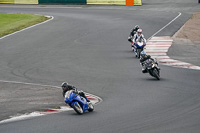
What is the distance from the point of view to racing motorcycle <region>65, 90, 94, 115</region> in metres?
15.8

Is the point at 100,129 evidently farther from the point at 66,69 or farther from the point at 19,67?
the point at 19,67

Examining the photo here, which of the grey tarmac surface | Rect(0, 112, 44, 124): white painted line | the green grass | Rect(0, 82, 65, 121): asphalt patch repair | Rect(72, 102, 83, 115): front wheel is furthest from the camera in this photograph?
the green grass

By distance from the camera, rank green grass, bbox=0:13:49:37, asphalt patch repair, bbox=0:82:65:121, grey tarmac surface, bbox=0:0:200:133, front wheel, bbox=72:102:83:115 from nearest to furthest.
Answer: grey tarmac surface, bbox=0:0:200:133
front wheel, bbox=72:102:83:115
asphalt patch repair, bbox=0:82:65:121
green grass, bbox=0:13:49:37

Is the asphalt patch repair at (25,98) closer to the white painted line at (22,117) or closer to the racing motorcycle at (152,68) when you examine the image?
the white painted line at (22,117)

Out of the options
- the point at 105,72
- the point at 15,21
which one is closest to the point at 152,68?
the point at 105,72

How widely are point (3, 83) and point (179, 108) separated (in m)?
Answer: 10.6

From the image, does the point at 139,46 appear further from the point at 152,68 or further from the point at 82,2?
the point at 82,2

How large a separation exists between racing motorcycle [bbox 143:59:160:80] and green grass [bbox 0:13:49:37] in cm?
2221

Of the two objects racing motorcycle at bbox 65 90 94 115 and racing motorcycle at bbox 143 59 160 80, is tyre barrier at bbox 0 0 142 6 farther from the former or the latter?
racing motorcycle at bbox 65 90 94 115

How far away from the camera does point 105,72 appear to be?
24953mm

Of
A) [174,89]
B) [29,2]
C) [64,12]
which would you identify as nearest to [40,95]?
[174,89]

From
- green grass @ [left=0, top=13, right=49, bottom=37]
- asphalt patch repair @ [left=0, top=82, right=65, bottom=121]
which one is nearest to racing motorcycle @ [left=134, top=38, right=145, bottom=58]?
asphalt patch repair @ [left=0, top=82, right=65, bottom=121]

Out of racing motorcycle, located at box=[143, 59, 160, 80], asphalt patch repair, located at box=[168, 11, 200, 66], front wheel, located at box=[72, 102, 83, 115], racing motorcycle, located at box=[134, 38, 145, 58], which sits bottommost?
asphalt patch repair, located at box=[168, 11, 200, 66]

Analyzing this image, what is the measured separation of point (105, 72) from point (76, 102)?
9.21 m
